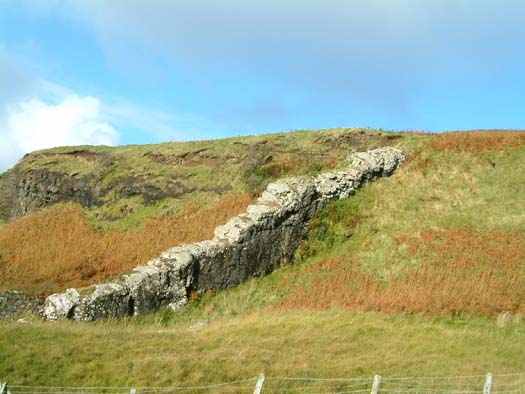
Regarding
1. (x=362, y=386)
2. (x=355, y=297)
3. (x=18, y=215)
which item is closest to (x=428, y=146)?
(x=355, y=297)

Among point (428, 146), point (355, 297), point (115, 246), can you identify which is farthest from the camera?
point (428, 146)

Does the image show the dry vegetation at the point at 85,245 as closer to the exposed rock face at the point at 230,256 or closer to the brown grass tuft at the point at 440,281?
the exposed rock face at the point at 230,256

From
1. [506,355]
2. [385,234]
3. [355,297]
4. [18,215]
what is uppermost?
[18,215]

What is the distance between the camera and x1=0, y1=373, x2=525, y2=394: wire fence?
54.0 feet

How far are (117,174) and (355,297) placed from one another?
28.1 metres

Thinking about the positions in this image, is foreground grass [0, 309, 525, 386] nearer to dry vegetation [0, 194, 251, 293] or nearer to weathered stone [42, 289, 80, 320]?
weathered stone [42, 289, 80, 320]

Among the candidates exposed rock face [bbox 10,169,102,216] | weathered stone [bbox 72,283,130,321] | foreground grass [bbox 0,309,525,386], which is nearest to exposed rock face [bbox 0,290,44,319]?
weathered stone [bbox 72,283,130,321]

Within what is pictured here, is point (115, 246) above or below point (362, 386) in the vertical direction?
above

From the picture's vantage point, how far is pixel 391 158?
41.7 m

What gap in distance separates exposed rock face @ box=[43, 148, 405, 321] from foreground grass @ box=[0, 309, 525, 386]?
1291mm

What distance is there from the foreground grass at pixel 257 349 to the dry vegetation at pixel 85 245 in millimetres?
9449

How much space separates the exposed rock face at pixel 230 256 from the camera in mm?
26938

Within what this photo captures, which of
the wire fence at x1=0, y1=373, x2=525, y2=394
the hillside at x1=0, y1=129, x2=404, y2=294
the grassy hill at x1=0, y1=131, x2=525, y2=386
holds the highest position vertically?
the hillside at x1=0, y1=129, x2=404, y2=294

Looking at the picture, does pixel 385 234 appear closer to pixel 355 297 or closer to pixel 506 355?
pixel 355 297
